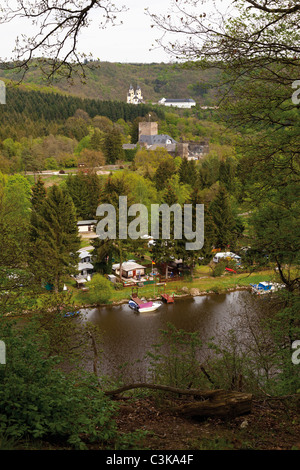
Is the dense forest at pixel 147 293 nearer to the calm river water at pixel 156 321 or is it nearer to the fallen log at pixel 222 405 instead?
the fallen log at pixel 222 405

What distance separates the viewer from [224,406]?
5.16 metres

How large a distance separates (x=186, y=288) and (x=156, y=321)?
15.5 ft

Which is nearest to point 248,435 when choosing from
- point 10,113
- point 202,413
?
point 202,413

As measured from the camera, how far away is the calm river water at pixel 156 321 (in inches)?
640

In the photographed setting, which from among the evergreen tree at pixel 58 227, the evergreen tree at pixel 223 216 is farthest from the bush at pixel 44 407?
the evergreen tree at pixel 223 216

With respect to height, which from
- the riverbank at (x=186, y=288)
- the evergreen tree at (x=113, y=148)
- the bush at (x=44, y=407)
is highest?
the evergreen tree at (x=113, y=148)

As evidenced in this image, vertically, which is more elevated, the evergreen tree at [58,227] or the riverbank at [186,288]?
the evergreen tree at [58,227]

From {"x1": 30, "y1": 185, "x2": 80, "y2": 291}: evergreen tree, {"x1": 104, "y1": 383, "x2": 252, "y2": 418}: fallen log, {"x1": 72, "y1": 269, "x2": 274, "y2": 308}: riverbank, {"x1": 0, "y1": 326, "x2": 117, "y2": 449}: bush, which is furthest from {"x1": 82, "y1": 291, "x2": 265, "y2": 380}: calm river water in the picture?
{"x1": 0, "y1": 326, "x2": 117, "y2": 449}: bush

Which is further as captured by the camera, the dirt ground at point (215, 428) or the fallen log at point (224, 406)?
the fallen log at point (224, 406)

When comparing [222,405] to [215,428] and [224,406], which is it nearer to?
[224,406]

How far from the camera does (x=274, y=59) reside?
5.64 metres

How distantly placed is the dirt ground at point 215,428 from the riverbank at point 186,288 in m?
16.1

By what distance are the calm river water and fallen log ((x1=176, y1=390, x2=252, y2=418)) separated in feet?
31.4
